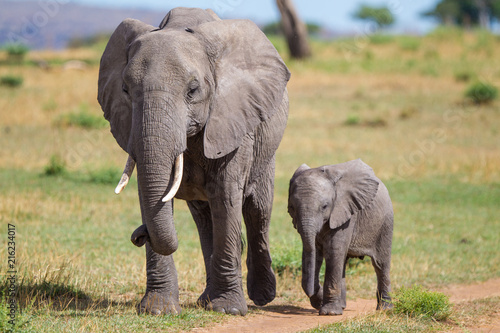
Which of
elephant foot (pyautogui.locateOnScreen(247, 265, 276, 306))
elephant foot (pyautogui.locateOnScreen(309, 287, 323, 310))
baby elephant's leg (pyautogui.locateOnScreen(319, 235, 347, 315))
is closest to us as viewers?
baby elephant's leg (pyautogui.locateOnScreen(319, 235, 347, 315))

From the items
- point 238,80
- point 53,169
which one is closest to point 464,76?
point 53,169

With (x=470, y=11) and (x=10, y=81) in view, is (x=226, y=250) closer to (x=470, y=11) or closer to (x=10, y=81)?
(x=10, y=81)

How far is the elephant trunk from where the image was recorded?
16.1 feet

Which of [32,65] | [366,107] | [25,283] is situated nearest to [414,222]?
[25,283]

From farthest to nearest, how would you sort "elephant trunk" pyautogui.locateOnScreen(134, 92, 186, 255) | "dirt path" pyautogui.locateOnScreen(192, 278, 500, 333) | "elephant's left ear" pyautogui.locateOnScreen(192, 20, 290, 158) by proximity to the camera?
1. "dirt path" pyautogui.locateOnScreen(192, 278, 500, 333)
2. "elephant's left ear" pyautogui.locateOnScreen(192, 20, 290, 158)
3. "elephant trunk" pyautogui.locateOnScreen(134, 92, 186, 255)

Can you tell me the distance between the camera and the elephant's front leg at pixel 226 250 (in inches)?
229

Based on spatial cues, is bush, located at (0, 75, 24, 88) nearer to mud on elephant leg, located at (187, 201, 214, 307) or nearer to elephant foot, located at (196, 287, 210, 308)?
mud on elephant leg, located at (187, 201, 214, 307)

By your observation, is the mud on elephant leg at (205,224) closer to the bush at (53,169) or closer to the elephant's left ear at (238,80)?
the elephant's left ear at (238,80)

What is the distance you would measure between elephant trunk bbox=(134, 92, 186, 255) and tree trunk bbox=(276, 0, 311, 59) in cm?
2481

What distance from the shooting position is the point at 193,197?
6090 millimetres

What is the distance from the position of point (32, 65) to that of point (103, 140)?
11.3m

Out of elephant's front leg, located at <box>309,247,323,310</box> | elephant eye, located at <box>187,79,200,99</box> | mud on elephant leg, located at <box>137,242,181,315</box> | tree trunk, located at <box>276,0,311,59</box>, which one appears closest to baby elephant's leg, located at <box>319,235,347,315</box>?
elephant's front leg, located at <box>309,247,323,310</box>

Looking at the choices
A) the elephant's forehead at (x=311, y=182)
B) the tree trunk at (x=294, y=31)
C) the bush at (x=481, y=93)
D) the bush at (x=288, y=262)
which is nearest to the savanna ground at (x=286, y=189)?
the bush at (x=288, y=262)

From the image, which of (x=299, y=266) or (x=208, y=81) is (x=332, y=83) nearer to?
(x=299, y=266)
